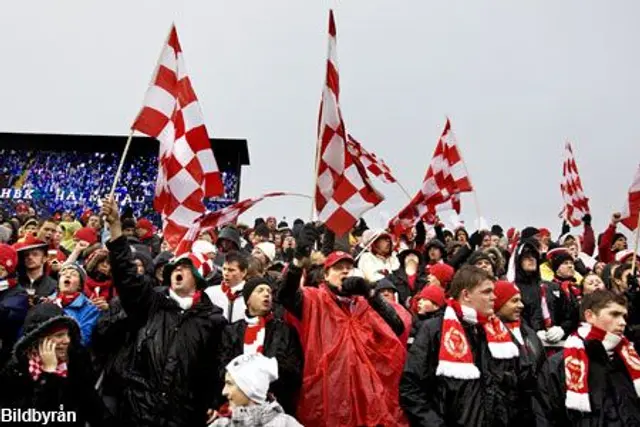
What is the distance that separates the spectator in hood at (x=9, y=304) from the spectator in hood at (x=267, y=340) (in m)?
1.69

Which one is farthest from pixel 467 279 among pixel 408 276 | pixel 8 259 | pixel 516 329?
pixel 408 276

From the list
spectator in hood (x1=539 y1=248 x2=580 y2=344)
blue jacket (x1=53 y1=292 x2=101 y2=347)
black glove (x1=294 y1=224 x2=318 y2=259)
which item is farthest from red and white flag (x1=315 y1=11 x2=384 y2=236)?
spectator in hood (x1=539 y1=248 x2=580 y2=344)

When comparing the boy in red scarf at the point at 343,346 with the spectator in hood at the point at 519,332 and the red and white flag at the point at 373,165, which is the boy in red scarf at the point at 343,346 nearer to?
the spectator in hood at the point at 519,332

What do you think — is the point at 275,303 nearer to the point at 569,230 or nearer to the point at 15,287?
the point at 15,287

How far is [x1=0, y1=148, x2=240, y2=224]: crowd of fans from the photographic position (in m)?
22.3

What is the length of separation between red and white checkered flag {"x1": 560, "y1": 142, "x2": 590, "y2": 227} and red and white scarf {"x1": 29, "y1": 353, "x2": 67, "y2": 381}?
10699 mm

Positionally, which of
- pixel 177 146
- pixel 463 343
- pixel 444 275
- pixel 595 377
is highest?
pixel 177 146

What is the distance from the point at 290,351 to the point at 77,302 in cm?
198

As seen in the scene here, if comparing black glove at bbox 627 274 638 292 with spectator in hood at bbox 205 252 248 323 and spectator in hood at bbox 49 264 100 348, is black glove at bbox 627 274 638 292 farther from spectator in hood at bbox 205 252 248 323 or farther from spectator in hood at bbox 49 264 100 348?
spectator in hood at bbox 49 264 100 348

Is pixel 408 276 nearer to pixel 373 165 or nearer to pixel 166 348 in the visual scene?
pixel 373 165

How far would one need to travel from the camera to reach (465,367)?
4.77 m

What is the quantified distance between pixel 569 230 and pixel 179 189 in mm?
11766

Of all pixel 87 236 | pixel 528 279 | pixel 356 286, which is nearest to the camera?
pixel 356 286

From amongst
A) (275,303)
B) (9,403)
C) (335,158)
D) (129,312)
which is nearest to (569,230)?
(335,158)
